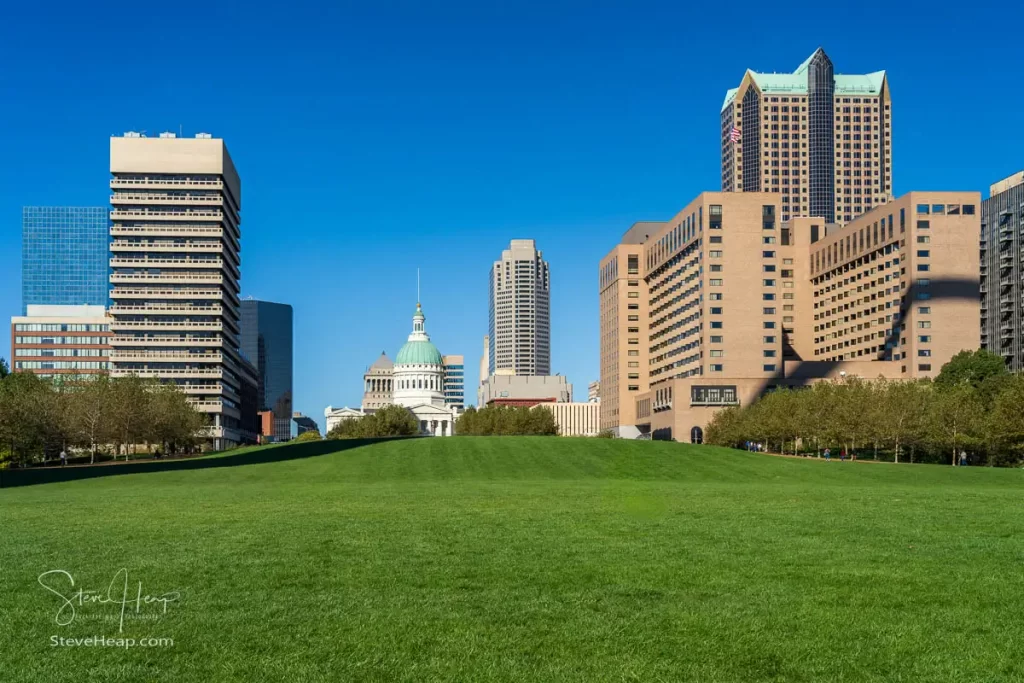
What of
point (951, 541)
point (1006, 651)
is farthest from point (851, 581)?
point (951, 541)

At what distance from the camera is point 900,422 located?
319 ft

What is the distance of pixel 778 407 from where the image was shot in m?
120

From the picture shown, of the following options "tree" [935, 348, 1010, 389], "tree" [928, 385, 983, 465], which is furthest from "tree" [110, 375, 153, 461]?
"tree" [935, 348, 1010, 389]

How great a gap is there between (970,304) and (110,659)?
18696 cm

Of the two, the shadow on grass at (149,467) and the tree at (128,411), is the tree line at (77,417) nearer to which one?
the tree at (128,411)

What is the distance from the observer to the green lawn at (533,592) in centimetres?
1252

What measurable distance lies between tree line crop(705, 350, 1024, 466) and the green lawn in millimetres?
63441

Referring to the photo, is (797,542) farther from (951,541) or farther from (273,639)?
(273,639)

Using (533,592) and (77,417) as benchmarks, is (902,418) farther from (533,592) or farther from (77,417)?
(533,592)

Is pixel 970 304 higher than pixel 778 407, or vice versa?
pixel 970 304

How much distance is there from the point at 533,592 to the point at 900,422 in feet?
291
